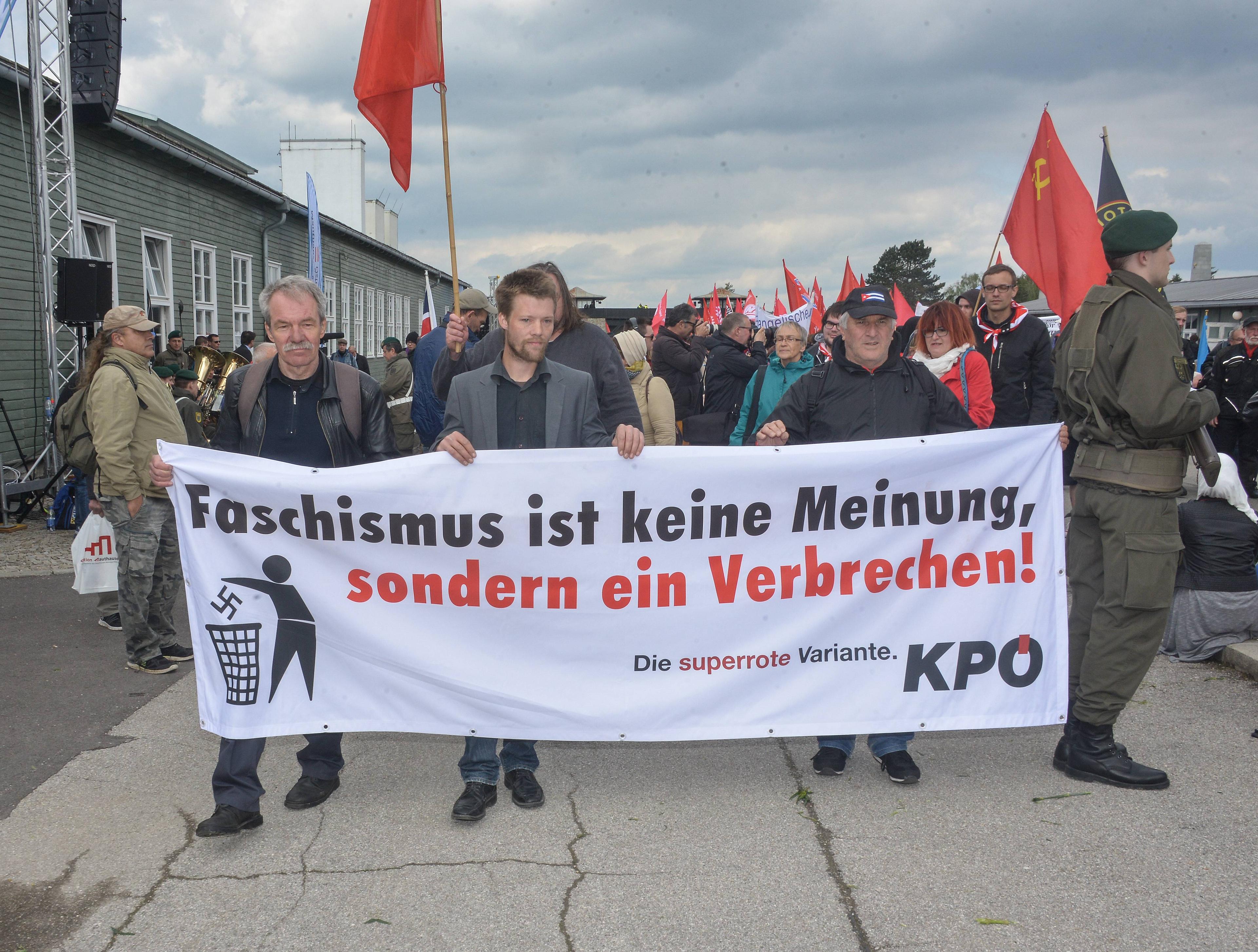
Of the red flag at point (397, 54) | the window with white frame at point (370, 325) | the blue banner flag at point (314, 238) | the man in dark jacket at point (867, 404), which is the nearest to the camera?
the man in dark jacket at point (867, 404)

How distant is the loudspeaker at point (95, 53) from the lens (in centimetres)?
1282

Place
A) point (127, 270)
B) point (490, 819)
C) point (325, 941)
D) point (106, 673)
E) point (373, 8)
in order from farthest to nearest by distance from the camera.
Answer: point (127, 270) < point (106, 673) < point (373, 8) < point (490, 819) < point (325, 941)

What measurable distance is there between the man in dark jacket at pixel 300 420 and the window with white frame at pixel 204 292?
1600 cm

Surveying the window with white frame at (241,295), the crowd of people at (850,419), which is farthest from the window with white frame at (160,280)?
the crowd of people at (850,419)

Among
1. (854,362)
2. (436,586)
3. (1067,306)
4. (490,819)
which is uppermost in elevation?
(1067,306)

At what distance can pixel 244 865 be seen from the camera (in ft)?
11.8

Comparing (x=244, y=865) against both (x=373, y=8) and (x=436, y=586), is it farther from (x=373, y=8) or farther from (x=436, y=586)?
(x=373, y=8)

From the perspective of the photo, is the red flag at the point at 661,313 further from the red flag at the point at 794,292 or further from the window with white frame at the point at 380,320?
the window with white frame at the point at 380,320

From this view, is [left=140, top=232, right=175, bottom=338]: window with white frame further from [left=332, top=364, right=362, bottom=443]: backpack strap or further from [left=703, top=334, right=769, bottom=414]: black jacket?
[left=332, top=364, right=362, bottom=443]: backpack strap

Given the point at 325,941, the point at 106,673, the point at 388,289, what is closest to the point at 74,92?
the point at 106,673

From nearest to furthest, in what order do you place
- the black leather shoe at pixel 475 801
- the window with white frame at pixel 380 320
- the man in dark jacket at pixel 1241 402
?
1. the black leather shoe at pixel 475 801
2. the man in dark jacket at pixel 1241 402
3. the window with white frame at pixel 380 320

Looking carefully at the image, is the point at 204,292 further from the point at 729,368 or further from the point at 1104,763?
the point at 1104,763

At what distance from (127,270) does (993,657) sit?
50.7ft

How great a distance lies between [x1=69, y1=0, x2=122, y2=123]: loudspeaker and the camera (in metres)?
12.8
